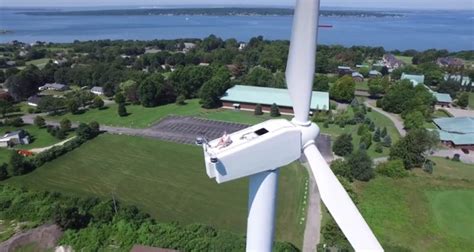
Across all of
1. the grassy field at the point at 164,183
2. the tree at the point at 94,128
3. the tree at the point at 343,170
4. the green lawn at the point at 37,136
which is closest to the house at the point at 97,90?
the green lawn at the point at 37,136

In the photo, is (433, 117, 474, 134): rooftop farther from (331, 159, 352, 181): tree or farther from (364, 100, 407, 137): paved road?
(331, 159, 352, 181): tree

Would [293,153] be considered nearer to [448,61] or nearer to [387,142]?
[387,142]

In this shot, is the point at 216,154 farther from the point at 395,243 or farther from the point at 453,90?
the point at 453,90

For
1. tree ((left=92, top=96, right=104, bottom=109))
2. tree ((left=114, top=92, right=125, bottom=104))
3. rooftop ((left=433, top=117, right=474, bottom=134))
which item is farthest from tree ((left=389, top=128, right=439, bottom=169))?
tree ((left=92, top=96, right=104, bottom=109))

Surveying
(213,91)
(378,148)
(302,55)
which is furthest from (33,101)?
(302,55)

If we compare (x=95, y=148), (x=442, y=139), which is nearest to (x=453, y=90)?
(x=442, y=139)
